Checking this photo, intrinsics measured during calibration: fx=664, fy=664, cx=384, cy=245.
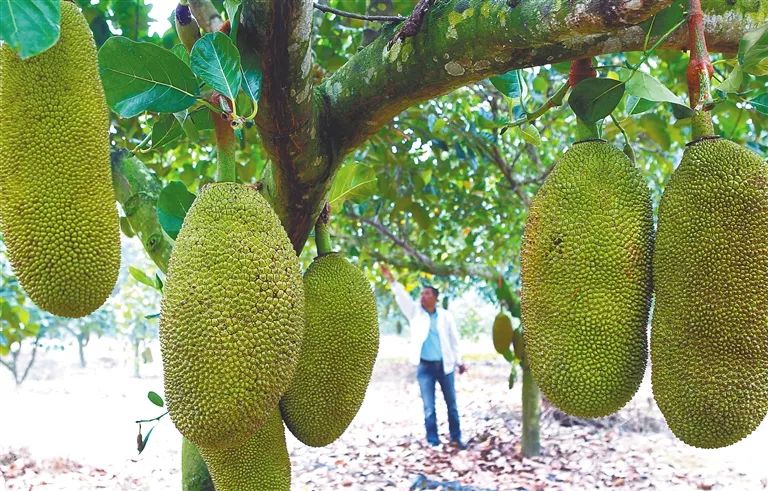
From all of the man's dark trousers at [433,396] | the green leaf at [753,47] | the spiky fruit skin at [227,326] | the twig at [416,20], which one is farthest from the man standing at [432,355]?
the green leaf at [753,47]

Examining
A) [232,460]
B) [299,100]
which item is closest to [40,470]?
[232,460]

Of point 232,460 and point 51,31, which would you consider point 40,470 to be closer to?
point 232,460

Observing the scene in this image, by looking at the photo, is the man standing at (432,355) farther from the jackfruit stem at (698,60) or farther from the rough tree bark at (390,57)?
the jackfruit stem at (698,60)

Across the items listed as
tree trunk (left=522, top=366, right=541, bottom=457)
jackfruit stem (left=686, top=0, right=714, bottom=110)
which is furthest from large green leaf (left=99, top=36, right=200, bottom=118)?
tree trunk (left=522, top=366, right=541, bottom=457)

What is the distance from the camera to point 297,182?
3.69ft

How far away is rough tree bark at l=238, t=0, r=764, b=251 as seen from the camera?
0.81 metres

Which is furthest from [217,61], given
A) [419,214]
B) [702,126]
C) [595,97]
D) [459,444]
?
[459,444]

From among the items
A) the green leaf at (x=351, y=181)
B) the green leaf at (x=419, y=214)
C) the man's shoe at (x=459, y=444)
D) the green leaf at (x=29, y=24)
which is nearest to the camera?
the green leaf at (x=29, y=24)

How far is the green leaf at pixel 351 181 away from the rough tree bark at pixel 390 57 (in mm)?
201

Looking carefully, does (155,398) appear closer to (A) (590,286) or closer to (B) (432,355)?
(A) (590,286)

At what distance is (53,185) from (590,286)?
2.21 ft

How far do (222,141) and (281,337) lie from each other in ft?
1.07

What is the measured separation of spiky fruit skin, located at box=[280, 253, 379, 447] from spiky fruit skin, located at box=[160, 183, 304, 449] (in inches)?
8.7

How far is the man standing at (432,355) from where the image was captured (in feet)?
16.7
